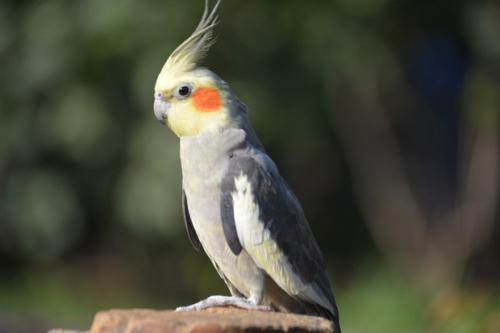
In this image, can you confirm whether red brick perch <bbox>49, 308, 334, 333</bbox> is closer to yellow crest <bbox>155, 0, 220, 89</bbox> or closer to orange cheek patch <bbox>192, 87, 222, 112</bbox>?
orange cheek patch <bbox>192, 87, 222, 112</bbox>

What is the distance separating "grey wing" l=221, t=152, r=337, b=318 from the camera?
4211mm

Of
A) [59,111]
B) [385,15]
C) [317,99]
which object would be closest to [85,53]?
[59,111]

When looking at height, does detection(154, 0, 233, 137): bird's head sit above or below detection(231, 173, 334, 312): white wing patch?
above

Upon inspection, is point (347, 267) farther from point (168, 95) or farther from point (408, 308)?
point (168, 95)

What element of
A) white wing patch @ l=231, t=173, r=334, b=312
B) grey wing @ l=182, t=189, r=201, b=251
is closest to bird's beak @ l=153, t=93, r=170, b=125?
grey wing @ l=182, t=189, r=201, b=251

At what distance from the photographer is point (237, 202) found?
4.23m

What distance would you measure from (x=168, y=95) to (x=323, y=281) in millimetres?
1035

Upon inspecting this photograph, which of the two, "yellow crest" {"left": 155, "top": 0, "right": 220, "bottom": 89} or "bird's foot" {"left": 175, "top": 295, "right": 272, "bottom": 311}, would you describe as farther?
"yellow crest" {"left": 155, "top": 0, "right": 220, "bottom": 89}

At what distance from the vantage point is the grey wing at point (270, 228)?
4.21 m

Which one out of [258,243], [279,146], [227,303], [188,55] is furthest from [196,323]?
[279,146]

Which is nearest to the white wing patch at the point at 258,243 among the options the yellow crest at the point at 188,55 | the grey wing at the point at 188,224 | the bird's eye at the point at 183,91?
the grey wing at the point at 188,224

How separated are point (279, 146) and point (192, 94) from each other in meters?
5.49

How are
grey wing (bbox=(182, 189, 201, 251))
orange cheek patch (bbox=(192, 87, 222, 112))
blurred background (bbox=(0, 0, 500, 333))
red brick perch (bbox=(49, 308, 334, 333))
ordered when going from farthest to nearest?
blurred background (bbox=(0, 0, 500, 333)) → grey wing (bbox=(182, 189, 201, 251)) → orange cheek patch (bbox=(192, 87, 222, 112)) → red brick perch (bbox=(49, 308, 334, 333))

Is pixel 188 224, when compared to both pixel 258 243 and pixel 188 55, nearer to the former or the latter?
pixel 258 243
